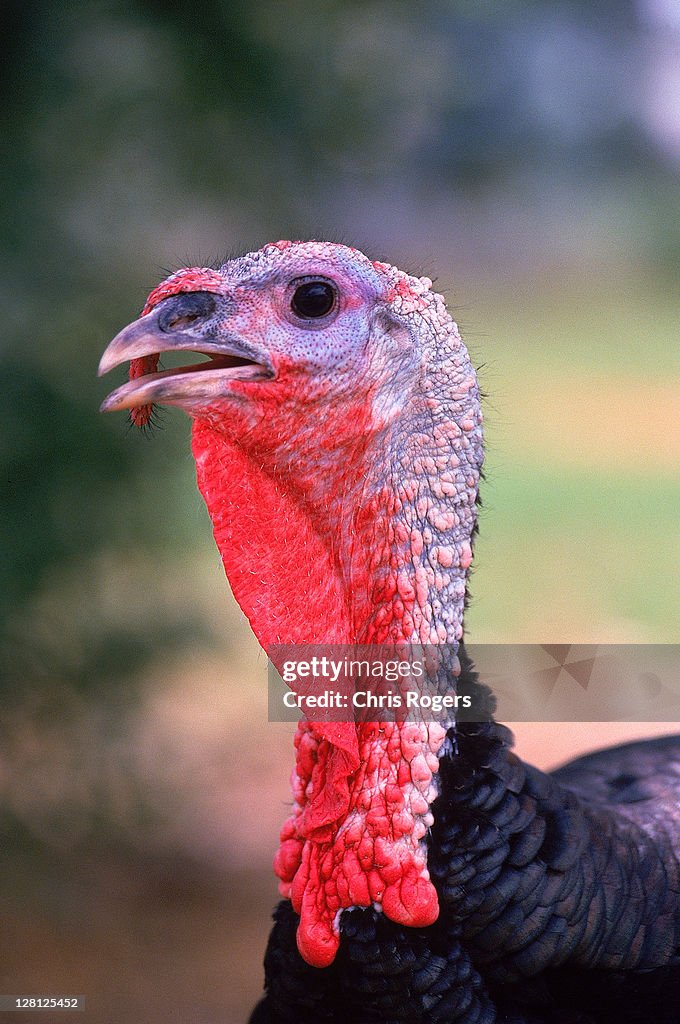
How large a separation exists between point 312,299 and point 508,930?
3.55ft

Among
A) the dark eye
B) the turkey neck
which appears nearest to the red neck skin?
the turkey neck

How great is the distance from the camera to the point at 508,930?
62.8 inches

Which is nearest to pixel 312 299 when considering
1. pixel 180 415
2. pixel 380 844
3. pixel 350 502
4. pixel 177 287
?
pixel 177 287

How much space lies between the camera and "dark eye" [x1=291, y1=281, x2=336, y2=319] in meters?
1.55

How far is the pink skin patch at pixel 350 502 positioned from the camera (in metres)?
1.54

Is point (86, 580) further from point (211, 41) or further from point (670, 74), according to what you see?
point (670, 74)

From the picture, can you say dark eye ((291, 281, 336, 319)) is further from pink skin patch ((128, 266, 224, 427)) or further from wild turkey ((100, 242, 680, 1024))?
pink skin patch ((128, 266, 224, 427))

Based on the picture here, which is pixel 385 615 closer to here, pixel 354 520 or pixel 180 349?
pixel 354 520

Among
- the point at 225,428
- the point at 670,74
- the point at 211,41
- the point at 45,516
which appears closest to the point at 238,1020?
the point at 45,516

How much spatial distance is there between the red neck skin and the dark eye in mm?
150
